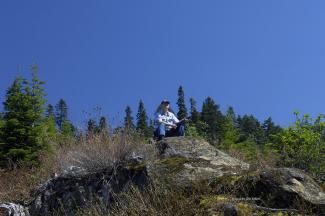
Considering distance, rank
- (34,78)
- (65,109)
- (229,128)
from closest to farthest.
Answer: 1. (34,78)
2. (229,128)
3. (65,109)

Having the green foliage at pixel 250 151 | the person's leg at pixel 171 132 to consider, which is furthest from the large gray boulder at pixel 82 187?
the person's leg at pixel 171 132

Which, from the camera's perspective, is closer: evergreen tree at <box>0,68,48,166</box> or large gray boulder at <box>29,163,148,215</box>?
large gray boulder at <box>29,163,148,215</box>

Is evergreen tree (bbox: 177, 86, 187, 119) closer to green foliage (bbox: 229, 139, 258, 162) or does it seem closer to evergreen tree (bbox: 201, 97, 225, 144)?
evergreen tree (bbox: 201, 97, 225, 144)

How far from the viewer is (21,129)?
19891 mm

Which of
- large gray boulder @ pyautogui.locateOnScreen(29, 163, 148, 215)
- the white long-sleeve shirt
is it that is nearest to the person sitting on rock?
the white long-sleeve shirt

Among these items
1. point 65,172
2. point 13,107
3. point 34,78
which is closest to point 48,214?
point 65,172

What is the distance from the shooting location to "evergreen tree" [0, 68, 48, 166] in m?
18.8

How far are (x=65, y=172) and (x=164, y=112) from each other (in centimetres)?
273

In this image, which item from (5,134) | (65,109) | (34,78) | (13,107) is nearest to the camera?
(5,134)

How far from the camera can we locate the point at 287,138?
45.1ft

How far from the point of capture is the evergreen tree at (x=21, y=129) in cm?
1884

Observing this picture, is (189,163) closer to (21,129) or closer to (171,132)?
(171,132)

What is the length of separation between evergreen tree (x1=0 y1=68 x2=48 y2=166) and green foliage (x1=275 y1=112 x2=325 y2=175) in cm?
944

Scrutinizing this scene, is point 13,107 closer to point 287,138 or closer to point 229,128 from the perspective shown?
point 287,138
